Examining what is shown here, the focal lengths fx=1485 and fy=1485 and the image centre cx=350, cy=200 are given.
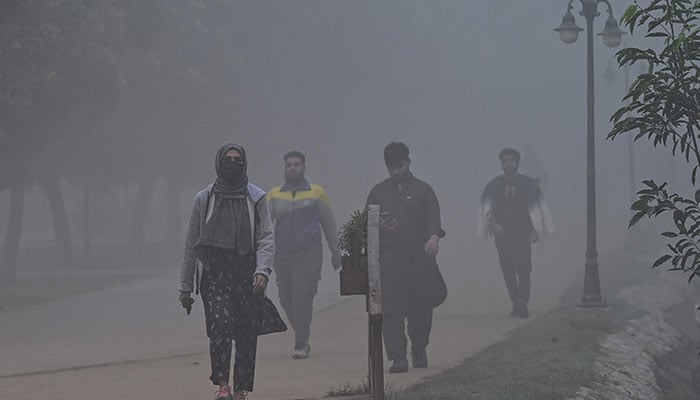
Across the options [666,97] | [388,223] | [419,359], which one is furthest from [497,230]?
[666,97]

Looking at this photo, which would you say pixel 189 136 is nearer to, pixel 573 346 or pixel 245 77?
pixel 245 77

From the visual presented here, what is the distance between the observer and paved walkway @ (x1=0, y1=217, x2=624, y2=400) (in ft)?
40.7

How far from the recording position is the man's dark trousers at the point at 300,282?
15.3m

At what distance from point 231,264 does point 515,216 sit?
441 inches

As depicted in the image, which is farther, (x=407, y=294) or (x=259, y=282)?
(x=407, y=294)

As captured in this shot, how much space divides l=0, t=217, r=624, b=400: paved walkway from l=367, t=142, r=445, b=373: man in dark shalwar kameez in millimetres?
506

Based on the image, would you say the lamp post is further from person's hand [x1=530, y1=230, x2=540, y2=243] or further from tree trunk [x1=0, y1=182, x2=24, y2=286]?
tree trunk [x1=0, y1=182, x2=24, y2=286]

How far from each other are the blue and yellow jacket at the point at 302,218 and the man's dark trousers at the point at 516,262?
5.43 m

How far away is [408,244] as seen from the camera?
46.2ft

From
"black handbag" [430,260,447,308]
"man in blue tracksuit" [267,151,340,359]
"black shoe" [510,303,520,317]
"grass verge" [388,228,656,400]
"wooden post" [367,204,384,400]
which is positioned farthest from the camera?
"black shoe" [510,303,520,317]

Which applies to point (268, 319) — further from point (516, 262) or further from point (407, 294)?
point (516, 262)

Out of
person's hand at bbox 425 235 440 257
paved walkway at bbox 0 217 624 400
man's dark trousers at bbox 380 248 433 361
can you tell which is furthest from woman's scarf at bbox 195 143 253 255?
man's dark trousers at bbox 380 248 433 361

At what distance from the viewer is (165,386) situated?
12422 millimetres

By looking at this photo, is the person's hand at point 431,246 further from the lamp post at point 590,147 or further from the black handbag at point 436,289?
the lamp post at point 590,147
